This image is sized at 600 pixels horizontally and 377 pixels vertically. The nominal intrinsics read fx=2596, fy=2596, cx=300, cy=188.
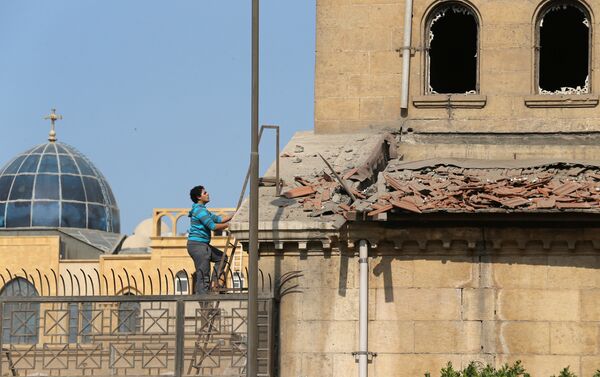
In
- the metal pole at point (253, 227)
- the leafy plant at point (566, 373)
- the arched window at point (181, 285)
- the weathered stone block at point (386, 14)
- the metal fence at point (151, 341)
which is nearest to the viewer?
the metal pole at point (253, 227)

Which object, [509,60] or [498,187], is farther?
[509,60]

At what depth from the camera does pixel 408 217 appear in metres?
37.9

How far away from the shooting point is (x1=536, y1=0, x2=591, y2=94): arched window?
4238cm

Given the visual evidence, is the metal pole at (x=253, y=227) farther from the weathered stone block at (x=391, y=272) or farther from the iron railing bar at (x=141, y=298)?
the weathered stone block at (x=391, y=272)

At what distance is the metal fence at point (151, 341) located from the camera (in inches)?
1492

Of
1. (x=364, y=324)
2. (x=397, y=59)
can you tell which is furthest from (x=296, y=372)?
(x=397, y=59)

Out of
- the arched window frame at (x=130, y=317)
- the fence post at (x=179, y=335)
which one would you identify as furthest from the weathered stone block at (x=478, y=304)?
the arched window frame at (x=130, y=317)

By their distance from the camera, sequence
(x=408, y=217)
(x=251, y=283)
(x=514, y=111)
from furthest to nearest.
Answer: (x=514, y=111)
(x=408, y=217)
(x=251, y=283)

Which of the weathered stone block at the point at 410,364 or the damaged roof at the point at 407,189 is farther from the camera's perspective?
the weathered stone block at the point at 410,364

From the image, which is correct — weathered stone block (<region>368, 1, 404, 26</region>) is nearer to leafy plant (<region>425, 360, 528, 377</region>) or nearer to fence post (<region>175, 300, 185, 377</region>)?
fence post (<region>175, 300, 185, 377</region>)

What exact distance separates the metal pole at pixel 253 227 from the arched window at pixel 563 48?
317 inches

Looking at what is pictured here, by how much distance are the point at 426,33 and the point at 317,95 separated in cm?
205

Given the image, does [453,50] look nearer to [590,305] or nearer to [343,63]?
[343,63]

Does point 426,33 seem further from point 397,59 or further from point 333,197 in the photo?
point 333,197
